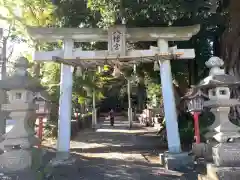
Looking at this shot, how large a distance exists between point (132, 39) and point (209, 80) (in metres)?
3.16

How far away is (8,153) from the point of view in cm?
577

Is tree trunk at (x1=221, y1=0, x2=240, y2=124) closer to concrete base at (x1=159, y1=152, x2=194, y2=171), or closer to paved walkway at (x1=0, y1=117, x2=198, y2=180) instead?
concrete base at (x1=159, y1=152, x2=194, y2=171)

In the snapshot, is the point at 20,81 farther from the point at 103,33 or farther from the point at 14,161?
the point at 103,33

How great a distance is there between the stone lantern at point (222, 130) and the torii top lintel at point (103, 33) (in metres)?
2.13

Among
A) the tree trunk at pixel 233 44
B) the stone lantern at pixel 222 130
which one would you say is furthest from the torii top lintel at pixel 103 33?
the tree trunk at pixel 233 44

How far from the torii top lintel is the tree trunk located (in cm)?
257

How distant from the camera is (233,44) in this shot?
9492 millimetres

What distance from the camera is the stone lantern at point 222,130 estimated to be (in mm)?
5164

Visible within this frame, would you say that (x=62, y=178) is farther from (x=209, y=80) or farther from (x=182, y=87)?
(x=182, y=87)

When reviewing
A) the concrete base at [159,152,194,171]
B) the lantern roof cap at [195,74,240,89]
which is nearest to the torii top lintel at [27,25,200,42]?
the lantern roof cap at [195,74,240,89]

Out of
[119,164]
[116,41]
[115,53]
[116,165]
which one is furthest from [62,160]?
[116,41]

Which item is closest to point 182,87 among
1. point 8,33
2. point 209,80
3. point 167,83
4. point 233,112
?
point 233,112

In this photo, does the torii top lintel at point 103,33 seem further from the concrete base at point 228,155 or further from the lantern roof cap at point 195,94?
the concrete base at point 228,155

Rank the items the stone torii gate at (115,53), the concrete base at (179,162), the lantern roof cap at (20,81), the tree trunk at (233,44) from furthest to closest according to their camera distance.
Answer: the tree trunk at (233,44)
the stone torii gate at (115,53)
the concrete base at (179,162)
the lantern roof cap at (20,81)
